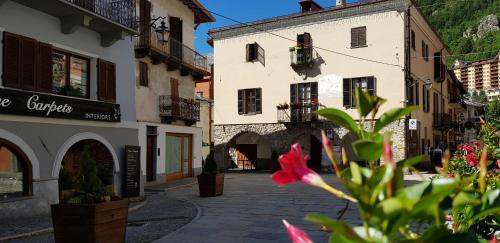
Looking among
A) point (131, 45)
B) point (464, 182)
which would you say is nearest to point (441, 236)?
point (464, 182)

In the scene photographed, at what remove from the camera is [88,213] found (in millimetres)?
5973

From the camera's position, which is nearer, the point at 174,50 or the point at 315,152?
the point at 174,50

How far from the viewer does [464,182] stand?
893 mm

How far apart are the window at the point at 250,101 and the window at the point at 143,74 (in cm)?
1096

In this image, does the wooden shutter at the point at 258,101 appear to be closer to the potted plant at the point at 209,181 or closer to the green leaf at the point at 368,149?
the potted plant at the point at 209,181

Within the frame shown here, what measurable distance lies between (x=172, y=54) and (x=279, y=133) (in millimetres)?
9970

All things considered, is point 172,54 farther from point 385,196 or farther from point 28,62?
point 385,196

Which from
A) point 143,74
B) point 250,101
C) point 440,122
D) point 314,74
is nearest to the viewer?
point 143,74

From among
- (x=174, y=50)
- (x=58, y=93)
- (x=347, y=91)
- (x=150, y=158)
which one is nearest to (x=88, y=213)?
(x=58, y=93)

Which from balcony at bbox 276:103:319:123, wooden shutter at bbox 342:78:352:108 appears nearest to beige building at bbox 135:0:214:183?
balcony at bbox 276:103:319:123

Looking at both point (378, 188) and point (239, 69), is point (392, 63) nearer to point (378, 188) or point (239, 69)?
point (239, 69)

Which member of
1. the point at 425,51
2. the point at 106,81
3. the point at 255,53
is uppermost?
the point at 425,51

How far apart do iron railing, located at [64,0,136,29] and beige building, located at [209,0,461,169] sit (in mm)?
12575

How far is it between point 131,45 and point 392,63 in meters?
14.7
